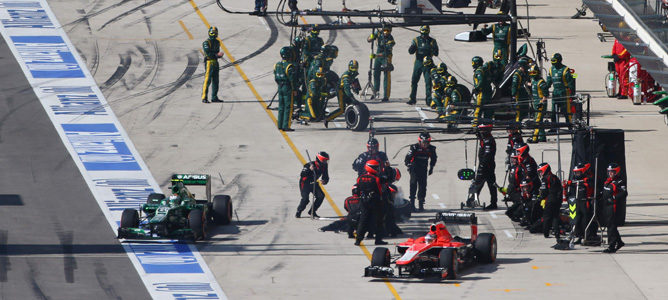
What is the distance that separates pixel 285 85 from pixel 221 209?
8.83 m

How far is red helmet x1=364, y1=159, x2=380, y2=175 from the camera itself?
28.8 meters

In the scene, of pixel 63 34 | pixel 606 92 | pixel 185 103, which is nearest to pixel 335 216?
pixel 185 103

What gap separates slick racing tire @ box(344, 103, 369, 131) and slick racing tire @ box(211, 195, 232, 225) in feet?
29.2

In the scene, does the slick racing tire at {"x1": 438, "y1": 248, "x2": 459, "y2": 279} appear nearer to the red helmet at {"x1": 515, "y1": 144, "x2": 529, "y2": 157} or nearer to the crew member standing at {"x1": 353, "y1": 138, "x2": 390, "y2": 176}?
the crew member standing at {"x1": 353, "y1": 138, "x2": 390, "y2": 176}

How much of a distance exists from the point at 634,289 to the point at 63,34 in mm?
28705

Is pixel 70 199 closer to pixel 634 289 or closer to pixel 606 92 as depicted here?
pixel 634 289

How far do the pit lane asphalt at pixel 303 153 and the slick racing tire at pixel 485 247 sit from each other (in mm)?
257

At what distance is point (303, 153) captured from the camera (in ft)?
121

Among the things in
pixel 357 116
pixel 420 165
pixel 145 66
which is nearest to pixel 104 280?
pixel 420 165

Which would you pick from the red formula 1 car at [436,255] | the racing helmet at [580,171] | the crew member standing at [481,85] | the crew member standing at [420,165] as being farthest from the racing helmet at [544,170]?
the crew member standing at [481,85]

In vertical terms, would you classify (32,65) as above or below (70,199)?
above

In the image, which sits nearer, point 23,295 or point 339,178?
point 23,295

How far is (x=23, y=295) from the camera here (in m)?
25.2

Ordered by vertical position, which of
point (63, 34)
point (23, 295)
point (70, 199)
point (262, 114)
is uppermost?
point (63, 34)
